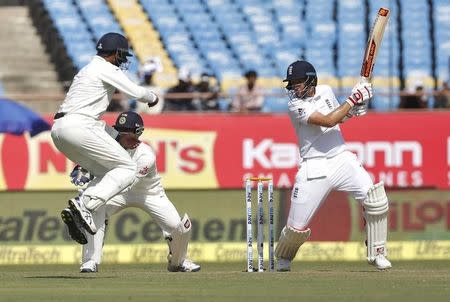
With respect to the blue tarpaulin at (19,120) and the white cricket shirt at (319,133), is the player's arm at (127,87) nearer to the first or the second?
the white cricket shirt at (319,133)

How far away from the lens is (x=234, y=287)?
33.6ft

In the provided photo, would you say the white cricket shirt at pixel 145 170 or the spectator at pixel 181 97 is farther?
the spectator at pixel 181 97

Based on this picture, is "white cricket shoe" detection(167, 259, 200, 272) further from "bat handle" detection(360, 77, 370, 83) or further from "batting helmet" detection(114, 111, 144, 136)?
"bat handle" detection(360, 77, 370, 83)

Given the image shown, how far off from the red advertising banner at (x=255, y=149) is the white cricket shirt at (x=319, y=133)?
708cm

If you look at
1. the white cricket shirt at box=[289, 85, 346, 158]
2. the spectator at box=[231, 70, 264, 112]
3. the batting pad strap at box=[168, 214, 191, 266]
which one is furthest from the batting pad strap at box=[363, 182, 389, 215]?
the spectator at box=[231, 70, 264, 112]

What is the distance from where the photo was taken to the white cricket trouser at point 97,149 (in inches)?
454

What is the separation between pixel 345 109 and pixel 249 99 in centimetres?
833

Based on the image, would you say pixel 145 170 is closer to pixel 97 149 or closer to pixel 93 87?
pixel 97 149

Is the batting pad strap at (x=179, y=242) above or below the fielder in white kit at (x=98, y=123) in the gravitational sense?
below

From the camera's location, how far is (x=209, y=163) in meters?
19.8

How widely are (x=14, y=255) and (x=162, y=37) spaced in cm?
816

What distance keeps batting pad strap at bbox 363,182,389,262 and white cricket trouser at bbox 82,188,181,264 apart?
190 cm

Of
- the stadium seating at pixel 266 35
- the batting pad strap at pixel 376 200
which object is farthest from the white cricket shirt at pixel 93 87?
the stadium seating at pixel 266 35

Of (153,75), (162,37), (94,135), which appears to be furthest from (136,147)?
(162,37)
